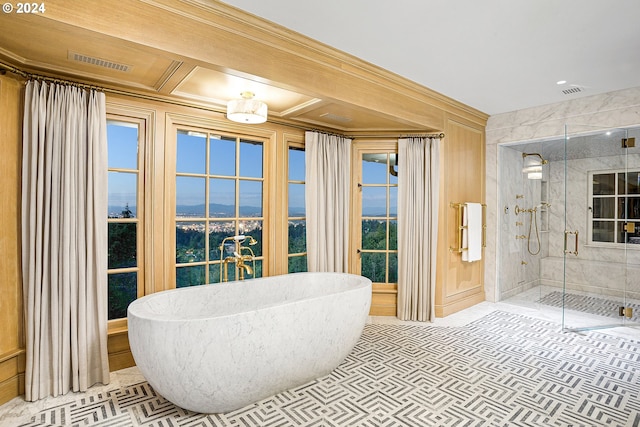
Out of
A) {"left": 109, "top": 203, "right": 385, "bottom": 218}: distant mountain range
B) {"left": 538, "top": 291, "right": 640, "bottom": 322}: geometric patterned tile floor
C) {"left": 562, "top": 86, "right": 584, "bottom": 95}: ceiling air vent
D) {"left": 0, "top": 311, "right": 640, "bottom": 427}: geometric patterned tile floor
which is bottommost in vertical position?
{"left": 0, "top": 311, "right": 640, "bottom": 427}: geometric patterned tile floor

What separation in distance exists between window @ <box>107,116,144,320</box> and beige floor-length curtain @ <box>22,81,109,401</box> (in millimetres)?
266

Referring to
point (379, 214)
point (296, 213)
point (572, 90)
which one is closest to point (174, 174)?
point (296, 213)

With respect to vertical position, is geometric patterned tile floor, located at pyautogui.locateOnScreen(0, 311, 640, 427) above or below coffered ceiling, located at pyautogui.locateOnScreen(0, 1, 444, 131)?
below

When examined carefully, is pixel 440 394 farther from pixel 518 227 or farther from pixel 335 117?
pixel 518 227

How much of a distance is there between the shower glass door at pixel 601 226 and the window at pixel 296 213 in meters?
2.87

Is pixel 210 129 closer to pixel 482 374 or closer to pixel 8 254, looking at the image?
pixel 8 254

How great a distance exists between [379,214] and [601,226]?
262 cm

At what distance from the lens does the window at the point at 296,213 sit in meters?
3.82

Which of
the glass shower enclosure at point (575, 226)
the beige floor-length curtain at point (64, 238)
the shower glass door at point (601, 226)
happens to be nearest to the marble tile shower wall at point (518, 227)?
the glass shower enclosure at point (575, 226)

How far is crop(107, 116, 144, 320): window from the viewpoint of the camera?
2.80 metres

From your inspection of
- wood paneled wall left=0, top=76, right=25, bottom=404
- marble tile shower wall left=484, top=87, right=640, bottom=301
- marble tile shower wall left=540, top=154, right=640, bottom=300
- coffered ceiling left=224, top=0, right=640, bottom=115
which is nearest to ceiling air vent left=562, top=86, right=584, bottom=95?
coffered ceiling left=224, top=0, right=640, bottom=115

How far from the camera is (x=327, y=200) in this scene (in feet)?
12.6

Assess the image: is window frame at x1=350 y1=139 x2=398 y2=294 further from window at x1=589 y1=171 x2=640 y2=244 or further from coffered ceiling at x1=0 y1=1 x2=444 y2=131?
window at x1=589 y1=171 x2=640 y2=244

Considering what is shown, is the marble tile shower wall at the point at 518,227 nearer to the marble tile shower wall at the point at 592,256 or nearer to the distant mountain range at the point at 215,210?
the marble tile shower wall at the point at 592,256
